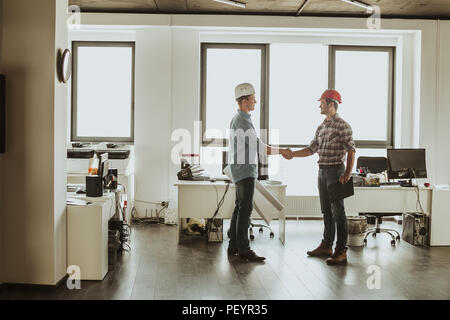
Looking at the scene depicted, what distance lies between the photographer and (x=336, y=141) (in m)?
4.40

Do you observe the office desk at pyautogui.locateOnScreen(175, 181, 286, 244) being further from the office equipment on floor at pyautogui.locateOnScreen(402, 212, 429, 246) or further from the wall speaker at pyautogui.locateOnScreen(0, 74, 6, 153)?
the wall speaker at pyautogui.locateOnScreen(0, 74, 6, 153)

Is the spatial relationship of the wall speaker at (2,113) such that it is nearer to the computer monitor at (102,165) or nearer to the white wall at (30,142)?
the white wall at (30,142)

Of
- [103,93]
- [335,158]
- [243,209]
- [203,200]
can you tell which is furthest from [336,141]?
[103,93]

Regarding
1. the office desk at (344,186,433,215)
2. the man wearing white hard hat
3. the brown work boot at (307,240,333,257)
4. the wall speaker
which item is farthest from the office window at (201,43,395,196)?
the wall speaker

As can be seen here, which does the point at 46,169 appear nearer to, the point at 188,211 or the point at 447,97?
the point at 188,211

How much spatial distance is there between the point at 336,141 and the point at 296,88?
2989mm

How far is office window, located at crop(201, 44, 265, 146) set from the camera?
7.14m

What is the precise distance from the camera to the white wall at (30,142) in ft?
11.5

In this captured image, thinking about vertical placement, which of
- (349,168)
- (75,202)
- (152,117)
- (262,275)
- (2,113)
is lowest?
(262,275)

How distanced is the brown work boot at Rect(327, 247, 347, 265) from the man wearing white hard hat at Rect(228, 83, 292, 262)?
0.66m

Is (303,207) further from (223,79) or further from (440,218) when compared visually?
(223,79)

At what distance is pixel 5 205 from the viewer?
355 cm

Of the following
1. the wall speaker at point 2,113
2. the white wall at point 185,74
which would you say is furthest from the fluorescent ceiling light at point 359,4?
the wall speaker at point 2,113
